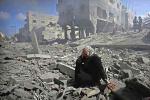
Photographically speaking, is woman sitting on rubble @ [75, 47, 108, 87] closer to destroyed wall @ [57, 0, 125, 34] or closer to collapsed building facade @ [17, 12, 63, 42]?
destroyed wall @ [57, 0, 125, 34]

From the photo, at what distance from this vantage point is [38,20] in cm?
2947

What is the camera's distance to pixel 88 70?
482 cm

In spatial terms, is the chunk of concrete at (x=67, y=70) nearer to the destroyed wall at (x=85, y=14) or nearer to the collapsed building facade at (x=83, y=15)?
the collapsed building facade at (x=83, y=15)

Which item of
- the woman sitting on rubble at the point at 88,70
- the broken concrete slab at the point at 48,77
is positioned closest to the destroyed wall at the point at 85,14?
the broken concrete slab at the point at 48,77

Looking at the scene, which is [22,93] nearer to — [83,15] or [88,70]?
[88,70]

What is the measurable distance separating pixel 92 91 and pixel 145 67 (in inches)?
154

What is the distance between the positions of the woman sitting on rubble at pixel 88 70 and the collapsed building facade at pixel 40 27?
21.8 metres

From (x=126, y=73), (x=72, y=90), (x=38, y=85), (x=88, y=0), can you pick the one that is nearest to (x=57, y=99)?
(x=72, y=90)

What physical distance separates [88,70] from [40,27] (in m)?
23.6

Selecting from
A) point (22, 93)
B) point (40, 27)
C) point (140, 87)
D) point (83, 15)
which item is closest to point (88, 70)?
point (140, 87)

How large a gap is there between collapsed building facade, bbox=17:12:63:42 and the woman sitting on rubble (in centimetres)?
2185

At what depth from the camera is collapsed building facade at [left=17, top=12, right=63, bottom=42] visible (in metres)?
26.8

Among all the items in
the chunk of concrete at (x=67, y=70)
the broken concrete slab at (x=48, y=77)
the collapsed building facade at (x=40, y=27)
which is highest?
the collapsed building facade at (x=40, y=27)

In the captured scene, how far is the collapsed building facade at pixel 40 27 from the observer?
26844 mm
